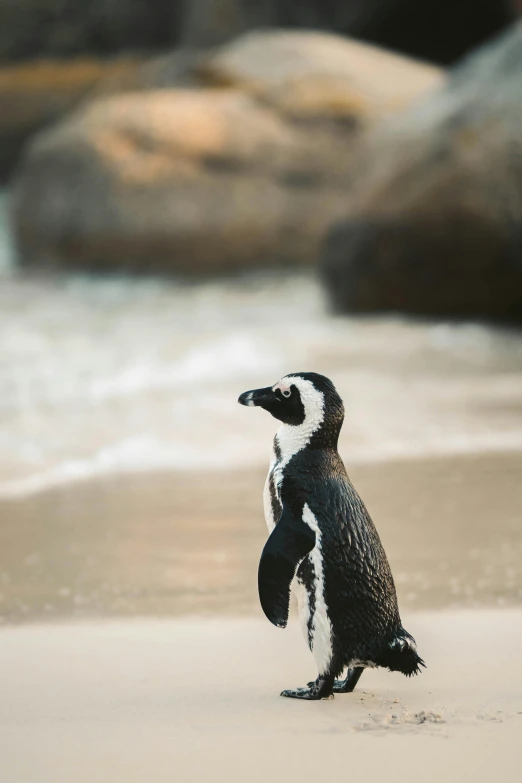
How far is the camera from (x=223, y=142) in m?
13.1

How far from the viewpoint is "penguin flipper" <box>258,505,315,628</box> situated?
242 cm

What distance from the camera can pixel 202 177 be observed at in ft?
42.9

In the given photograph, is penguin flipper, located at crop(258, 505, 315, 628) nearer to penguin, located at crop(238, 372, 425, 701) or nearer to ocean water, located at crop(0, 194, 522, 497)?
penguin, located at crop(238, 372, 425, 701)

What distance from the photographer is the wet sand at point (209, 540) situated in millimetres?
3234

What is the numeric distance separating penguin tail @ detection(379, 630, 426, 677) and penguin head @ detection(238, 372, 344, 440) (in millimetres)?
435

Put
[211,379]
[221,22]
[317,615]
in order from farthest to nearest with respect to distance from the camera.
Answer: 1. [221,22]
2. [211,379]
3. [317,615]

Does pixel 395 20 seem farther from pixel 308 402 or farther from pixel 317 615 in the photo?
pixel 317 615

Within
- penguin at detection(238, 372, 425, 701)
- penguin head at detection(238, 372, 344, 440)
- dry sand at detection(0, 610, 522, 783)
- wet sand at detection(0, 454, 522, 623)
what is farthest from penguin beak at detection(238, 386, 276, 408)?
wet sand at detection(0, 454, 522, 623)

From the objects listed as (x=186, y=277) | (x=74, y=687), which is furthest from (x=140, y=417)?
(x=186, y=277)

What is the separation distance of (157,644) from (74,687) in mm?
359

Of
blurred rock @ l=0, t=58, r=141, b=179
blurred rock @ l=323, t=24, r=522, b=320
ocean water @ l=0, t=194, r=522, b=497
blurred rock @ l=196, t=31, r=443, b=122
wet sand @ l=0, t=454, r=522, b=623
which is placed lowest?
wet sand @ l=0, t=454, r=522, b=623

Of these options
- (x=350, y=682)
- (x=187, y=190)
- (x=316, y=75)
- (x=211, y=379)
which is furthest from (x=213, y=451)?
(x=316, y=75)

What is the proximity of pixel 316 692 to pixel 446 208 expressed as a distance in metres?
7.00

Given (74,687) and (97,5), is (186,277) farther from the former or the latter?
(74,687)
